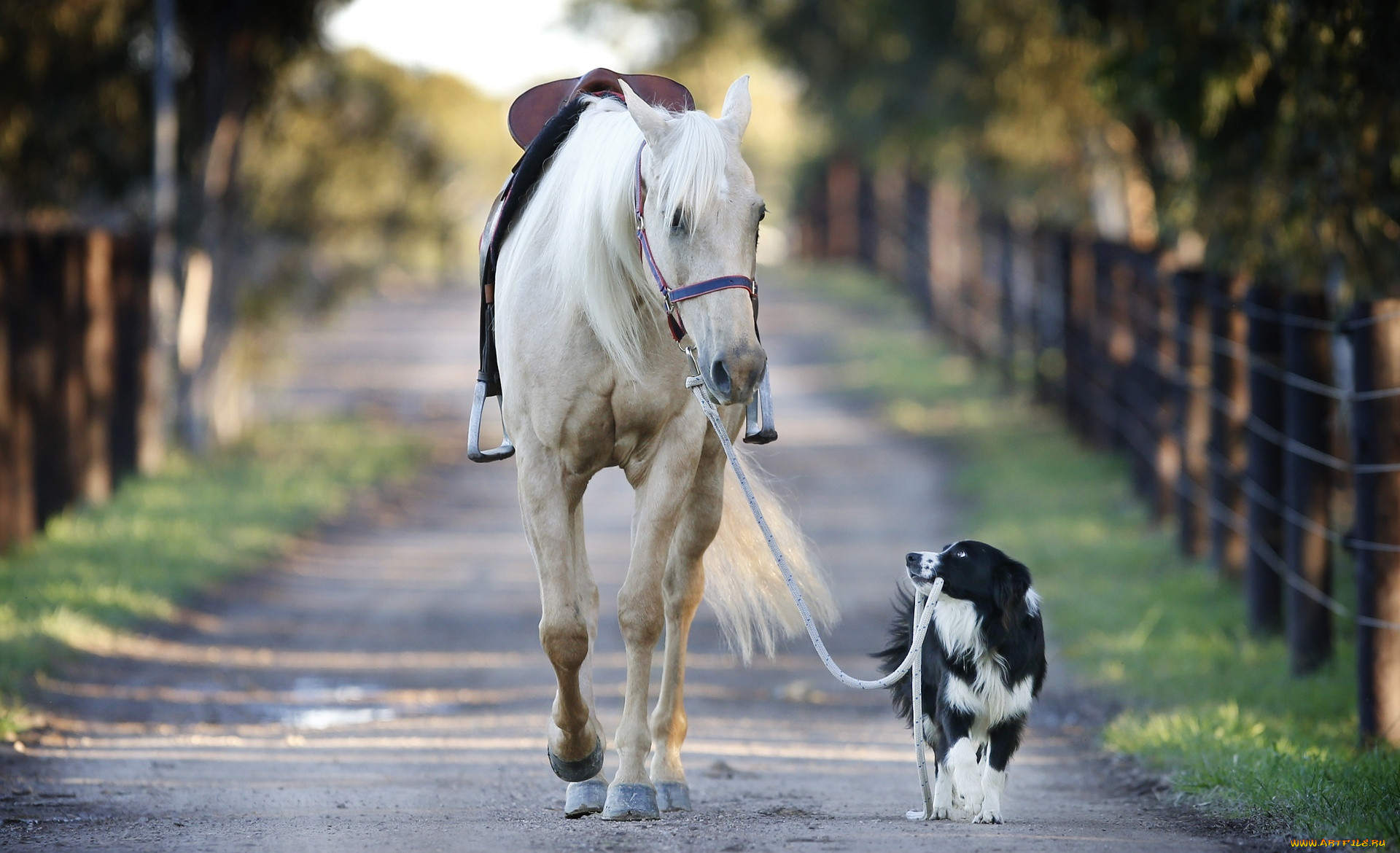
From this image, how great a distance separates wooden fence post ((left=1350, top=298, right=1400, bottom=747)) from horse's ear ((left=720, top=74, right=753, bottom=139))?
2.73 meters

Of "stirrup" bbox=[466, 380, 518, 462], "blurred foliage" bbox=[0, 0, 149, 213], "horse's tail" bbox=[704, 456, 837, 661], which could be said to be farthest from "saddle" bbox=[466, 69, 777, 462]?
"blurred foliage" bbox=[0, 0, 149, 213]

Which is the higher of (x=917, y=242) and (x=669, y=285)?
(x=917, y=242)

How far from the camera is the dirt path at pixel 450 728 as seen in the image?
14.6ft

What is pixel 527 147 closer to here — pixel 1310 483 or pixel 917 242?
pixel 1310 483

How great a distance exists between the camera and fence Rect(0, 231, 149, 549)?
10062 millimetres

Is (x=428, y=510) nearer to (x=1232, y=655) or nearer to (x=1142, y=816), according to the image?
(x=1232, y=655)

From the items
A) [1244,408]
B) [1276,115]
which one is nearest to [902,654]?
[1244,408]

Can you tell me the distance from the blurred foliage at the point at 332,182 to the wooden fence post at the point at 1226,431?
10158 mm

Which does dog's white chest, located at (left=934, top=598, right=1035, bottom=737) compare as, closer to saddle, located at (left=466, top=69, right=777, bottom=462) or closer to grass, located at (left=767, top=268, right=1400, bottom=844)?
grass, located at (left=767, top=268, right=1400, bottom=844)

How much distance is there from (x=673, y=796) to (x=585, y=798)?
33 cm

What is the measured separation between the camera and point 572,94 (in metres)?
5.60

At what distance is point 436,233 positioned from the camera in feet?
60.8

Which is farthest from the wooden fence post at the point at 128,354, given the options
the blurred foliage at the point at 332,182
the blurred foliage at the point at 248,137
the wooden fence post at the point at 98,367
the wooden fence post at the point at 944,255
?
the wooden fence post at the point at 944,255

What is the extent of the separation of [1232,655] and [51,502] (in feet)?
27.0
